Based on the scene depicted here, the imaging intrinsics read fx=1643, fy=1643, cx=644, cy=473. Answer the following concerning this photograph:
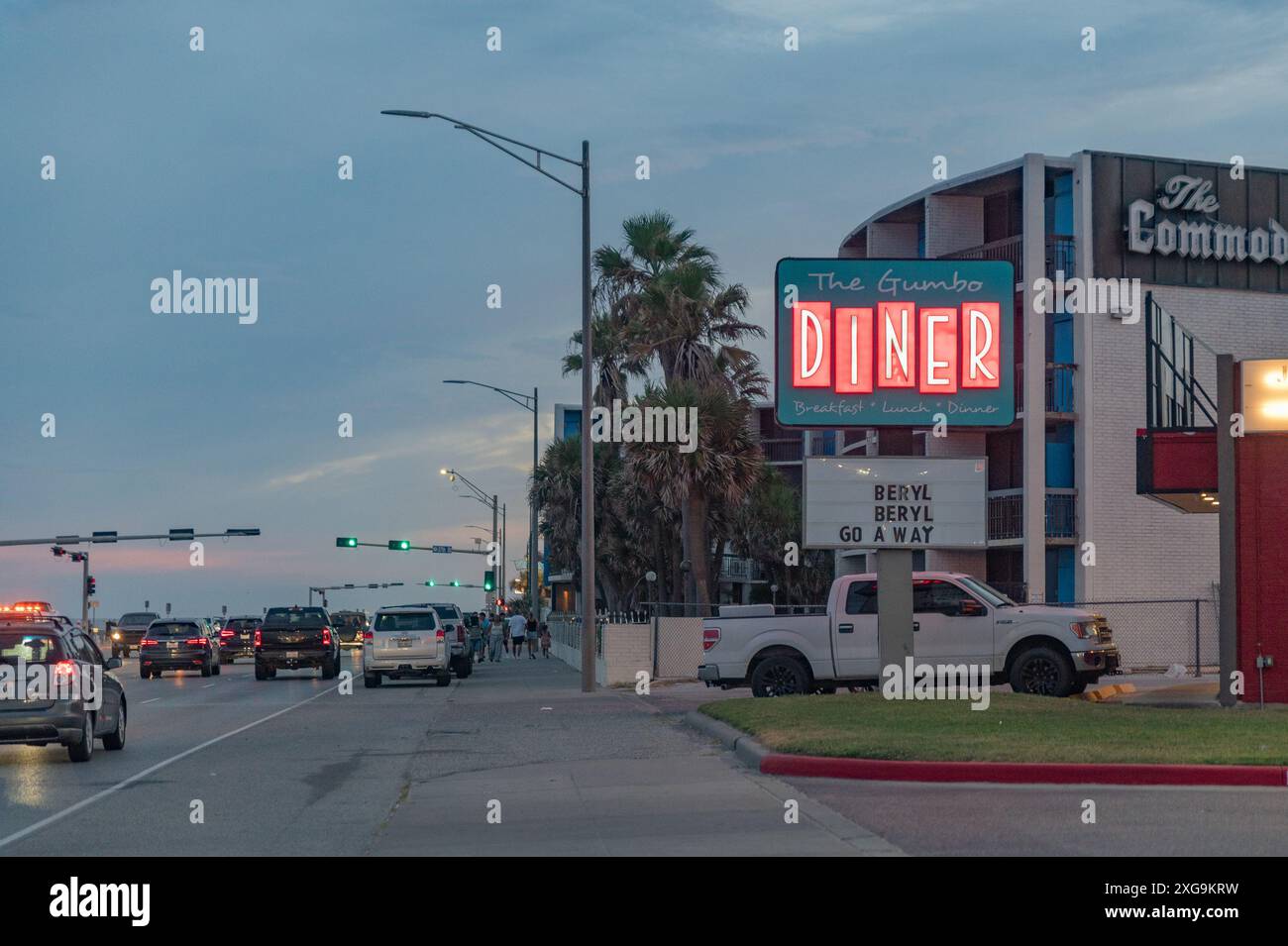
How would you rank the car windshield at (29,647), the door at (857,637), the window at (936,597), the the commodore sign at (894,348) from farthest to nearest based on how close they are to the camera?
the door at (857,637)
the window at (936,597)
the the commodore sign at (894,348)
the car windshield at (29,647)

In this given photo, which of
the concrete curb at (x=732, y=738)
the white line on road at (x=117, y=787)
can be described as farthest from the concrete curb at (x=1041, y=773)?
the white line on road at (x=117, y=787)

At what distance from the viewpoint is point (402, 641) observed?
3659 cm

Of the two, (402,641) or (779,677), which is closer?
(779,677)

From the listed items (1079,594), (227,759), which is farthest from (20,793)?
(1079,594)

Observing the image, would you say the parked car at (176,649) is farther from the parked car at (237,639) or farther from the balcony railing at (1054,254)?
the balcony railing at (1054,254)

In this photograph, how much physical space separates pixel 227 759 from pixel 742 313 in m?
32.0

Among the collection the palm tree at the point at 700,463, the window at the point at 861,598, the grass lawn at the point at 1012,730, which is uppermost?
the palm tree at the point at 700,463

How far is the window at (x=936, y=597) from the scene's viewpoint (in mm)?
24875

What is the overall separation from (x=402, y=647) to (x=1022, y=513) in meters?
16.9

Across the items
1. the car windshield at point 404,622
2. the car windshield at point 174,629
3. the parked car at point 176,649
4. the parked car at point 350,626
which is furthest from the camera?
the parked car at point 350,626

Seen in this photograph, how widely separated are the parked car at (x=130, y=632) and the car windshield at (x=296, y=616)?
26414mm

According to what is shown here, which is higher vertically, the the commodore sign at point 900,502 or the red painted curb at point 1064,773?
the the commodore sign at point 900,502

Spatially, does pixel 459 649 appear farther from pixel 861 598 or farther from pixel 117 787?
pixel 117 787
